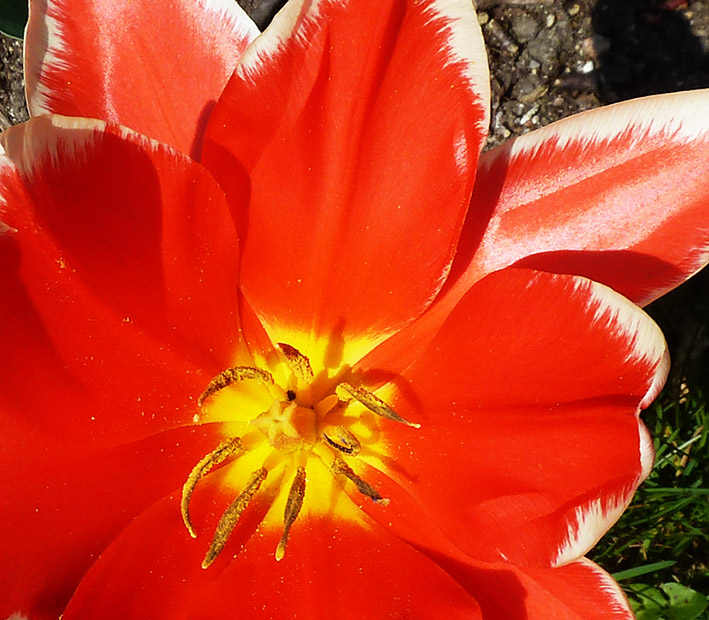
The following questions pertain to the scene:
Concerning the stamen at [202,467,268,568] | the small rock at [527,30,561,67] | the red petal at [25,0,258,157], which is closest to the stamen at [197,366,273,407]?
the stamen at [202,467,268,568]

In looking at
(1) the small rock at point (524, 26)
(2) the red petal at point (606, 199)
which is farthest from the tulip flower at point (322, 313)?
(1) the small rock at point (524, 26)

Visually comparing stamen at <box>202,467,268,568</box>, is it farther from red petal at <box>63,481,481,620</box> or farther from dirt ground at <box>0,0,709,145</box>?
dirt ground at <box>0,0,709,145</box>

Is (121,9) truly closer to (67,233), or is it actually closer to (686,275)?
(67,233)

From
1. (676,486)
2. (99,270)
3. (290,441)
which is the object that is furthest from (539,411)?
(676,486)

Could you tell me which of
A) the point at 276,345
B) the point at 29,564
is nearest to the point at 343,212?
the point at 276,345

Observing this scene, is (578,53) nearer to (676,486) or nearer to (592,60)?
(592,60)
